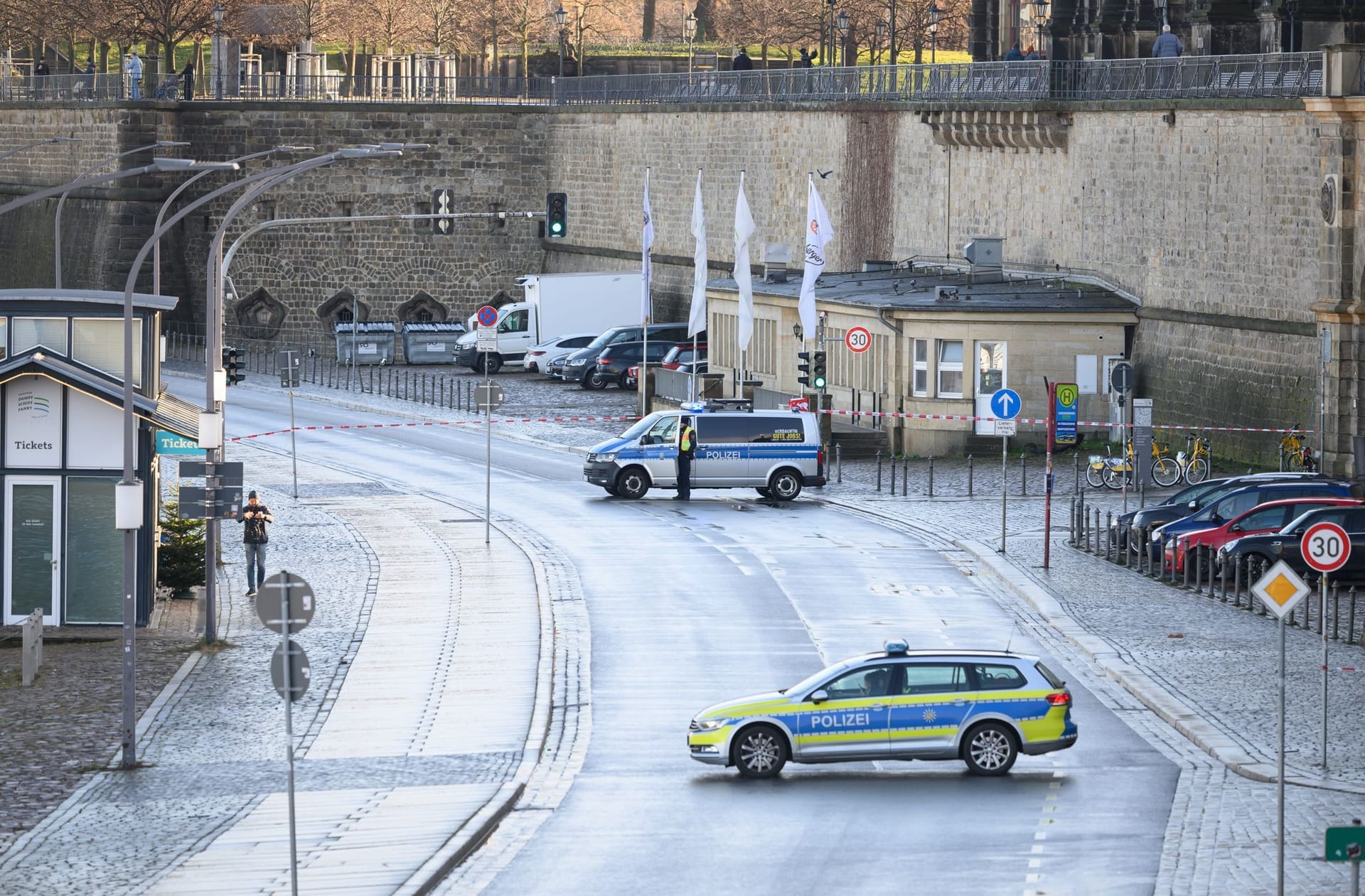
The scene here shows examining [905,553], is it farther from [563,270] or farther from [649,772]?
[563,270]

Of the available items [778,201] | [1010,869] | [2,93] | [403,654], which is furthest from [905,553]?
[2,93]

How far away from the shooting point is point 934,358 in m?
50.1

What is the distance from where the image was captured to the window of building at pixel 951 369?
50.0 metres

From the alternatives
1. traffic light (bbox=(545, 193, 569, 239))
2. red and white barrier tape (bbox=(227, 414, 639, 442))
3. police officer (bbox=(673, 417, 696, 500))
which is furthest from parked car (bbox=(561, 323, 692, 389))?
police officer (bbox=(673, 417, 696, 500))

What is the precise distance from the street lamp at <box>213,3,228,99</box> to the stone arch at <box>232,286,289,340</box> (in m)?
7.06

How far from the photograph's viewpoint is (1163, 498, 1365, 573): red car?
34.1 meters

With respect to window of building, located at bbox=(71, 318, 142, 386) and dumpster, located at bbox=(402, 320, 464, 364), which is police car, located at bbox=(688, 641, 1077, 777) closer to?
window of building, located at bbox=(71, 318, 142, 386)

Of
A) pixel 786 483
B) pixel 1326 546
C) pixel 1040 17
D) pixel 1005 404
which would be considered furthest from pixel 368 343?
pixel 1326 546

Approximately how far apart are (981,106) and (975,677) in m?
37.0

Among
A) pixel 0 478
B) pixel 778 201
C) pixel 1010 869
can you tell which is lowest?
pixel 1010 869

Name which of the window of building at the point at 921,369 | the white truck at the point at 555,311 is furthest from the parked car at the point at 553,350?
the window of building at the point at 921,369

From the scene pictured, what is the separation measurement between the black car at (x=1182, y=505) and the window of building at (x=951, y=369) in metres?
12.6

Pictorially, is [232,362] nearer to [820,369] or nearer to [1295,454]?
[820,369]

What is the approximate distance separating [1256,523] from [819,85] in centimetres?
3579
